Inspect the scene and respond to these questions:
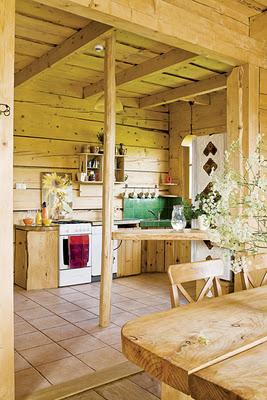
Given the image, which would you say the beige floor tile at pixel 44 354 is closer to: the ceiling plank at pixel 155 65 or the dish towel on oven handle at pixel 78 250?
the dish towel on oven handle at pixel 78 250

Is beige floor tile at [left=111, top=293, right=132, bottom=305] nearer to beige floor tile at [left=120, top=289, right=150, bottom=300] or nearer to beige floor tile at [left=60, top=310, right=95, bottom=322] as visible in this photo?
beige floor tile at [left=120, top=289, right=150, bottom=300]

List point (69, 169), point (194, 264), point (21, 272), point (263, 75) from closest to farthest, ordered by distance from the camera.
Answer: point (194, 264), point (263, 75), point (21, 272), point (69, 169)

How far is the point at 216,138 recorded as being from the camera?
14.7ft

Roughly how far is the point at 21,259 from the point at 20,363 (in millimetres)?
2510

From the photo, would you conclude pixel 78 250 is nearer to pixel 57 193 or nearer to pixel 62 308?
pixel 57 193

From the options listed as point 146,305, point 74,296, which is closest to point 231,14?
point 146,305

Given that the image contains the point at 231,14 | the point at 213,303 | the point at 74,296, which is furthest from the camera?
the point at 74,296

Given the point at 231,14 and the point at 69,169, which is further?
the point at 69,169

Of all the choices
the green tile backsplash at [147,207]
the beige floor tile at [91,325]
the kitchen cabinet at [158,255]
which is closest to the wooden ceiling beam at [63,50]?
the green tile backsplash at [147,207]

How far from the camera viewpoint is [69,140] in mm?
6121

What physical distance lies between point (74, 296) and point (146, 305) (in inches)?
38.6

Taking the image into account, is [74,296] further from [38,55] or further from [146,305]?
[38,55]

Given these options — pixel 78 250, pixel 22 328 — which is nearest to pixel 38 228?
pixel 78 250

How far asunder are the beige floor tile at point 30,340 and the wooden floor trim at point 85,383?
0.79 m
